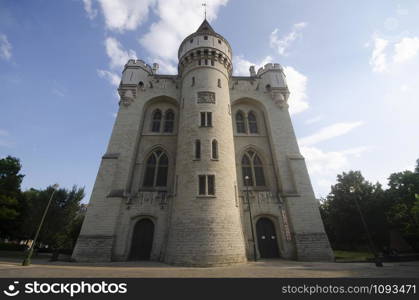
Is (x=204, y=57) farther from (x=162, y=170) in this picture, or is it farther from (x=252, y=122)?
(x=162, y=170)

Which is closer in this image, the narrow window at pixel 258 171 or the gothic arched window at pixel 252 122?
the narrow window at pixel 258 171

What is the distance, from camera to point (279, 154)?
18703mm

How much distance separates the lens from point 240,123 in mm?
21703

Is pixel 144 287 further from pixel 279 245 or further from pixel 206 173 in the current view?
pixel 279 245

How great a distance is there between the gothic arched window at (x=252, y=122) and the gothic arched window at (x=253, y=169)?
9.64ft

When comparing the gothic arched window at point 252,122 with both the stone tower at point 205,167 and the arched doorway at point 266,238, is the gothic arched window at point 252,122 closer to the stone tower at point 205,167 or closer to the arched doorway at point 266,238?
the stone tower at point 205,167

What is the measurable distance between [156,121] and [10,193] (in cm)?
2051

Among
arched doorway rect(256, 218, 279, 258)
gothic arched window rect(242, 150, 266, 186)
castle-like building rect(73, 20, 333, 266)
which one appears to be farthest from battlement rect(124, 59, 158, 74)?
arched doorway rect(256, 218, 279, 258)

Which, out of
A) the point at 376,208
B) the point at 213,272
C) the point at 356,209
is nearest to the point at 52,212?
the point at 213,272

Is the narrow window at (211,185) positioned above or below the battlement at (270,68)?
below

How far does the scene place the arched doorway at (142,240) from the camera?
15.1m

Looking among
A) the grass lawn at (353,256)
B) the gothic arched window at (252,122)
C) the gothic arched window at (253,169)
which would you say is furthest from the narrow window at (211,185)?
the grass lawn at (353,256)

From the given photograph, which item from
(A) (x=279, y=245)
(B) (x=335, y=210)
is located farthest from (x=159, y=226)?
(B) (x=335, y=210)

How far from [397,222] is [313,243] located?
43.3ft
